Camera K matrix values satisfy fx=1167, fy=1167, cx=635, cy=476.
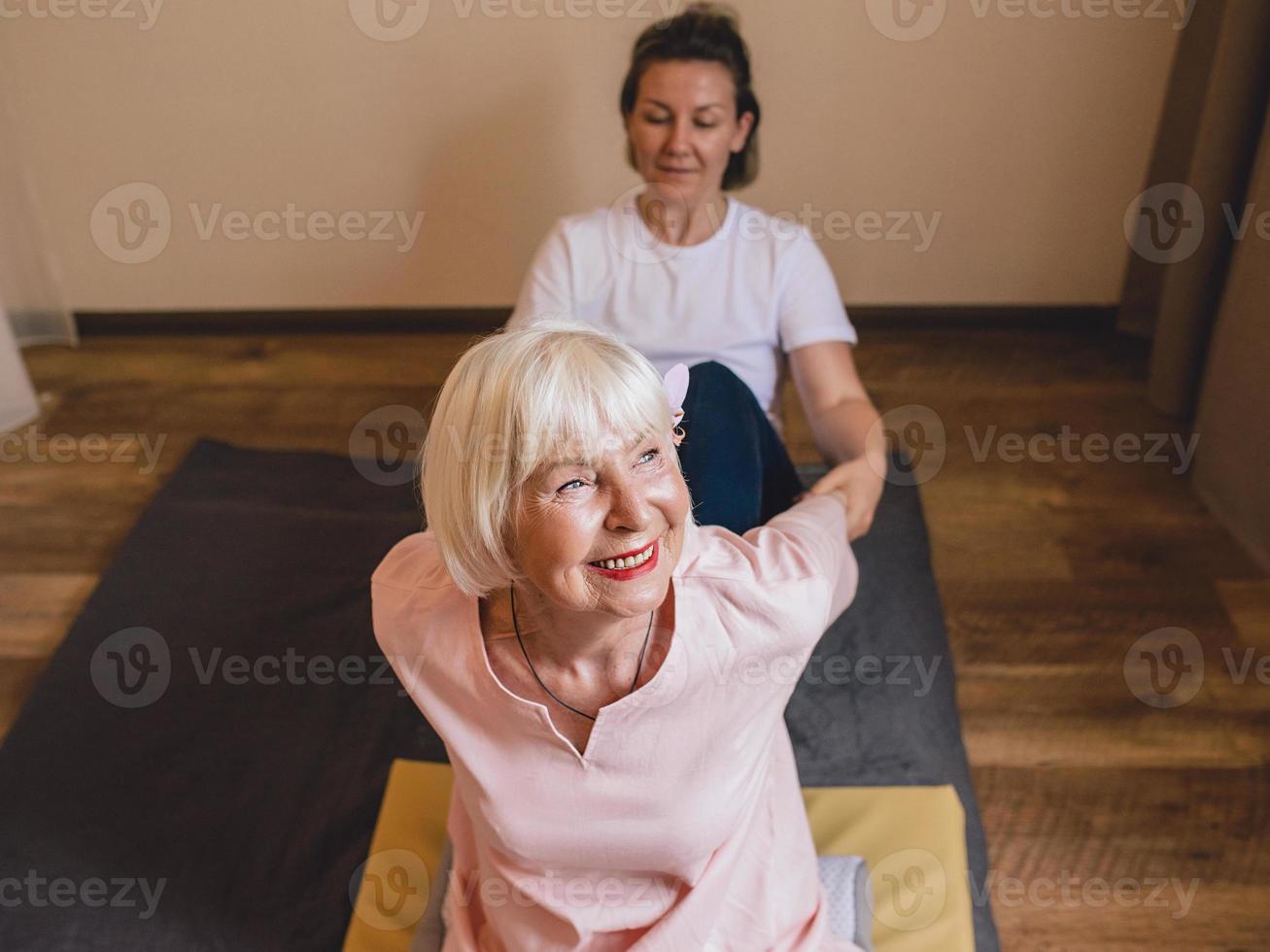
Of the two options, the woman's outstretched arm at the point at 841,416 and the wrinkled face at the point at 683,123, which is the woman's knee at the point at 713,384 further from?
the wrinkled face at the point at 683,123

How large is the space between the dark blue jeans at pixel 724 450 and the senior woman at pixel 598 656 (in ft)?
0.46

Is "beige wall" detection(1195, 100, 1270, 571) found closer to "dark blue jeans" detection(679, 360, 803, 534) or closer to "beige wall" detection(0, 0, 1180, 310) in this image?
"beige wall" detection(0, 0, 1180, 310)

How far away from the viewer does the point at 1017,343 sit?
3129 millimetres

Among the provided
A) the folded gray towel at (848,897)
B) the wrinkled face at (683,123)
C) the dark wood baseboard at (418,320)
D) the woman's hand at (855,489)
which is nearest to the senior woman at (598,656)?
the folded gray towel at (848,897)

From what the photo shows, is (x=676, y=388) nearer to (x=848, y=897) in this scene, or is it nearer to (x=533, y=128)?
(x=848, y=897)

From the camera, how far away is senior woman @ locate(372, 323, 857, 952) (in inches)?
43.6

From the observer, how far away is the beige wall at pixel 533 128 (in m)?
2.75

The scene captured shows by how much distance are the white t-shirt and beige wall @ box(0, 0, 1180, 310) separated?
88 centimetres

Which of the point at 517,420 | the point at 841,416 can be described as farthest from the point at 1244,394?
the point at 517,420

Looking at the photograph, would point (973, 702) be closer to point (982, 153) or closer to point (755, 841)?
point (755, 841)

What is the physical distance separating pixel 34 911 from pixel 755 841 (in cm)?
111

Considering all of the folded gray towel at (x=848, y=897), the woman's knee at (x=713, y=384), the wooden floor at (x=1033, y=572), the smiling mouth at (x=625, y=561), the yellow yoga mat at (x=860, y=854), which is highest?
the smiling mouth at (x=625, y=561)

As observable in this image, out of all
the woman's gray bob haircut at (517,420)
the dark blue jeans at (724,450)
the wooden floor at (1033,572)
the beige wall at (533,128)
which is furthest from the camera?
the beige wall at (533,128)

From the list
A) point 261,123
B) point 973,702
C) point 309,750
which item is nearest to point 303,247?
point 261,123
